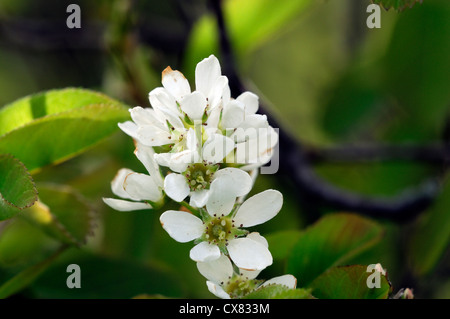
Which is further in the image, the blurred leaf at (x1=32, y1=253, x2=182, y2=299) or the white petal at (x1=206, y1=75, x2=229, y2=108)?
the blurred leaf at (x1=32, y1=253, x2=182, y2=299)

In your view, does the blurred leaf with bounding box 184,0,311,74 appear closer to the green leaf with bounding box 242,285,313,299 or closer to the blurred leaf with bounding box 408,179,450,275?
the blurred leaf with bounding box 408,179,450,275

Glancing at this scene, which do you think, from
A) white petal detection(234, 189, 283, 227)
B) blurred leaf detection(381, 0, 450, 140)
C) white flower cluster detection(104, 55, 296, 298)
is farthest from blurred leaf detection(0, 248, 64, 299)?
blurred leaf detection(381, 0, 450, 140)

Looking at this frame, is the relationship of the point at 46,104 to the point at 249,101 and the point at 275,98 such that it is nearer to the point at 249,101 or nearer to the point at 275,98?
the point at 249,101

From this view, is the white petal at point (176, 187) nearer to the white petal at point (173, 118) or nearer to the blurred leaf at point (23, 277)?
the white petal at point (173, 118)

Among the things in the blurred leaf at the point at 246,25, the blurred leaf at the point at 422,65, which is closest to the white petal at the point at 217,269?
the blurred leaf at the point at 246,25

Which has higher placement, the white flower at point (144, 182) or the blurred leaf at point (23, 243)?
the white flower at point (144, 182)

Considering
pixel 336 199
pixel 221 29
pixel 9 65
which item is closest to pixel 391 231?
Result: pixel 336 199

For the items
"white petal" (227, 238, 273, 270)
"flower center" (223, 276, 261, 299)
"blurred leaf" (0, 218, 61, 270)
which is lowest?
"blurred leaf" (0, 218, 61, 270)

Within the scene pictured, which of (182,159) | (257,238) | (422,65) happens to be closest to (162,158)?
(182,159)

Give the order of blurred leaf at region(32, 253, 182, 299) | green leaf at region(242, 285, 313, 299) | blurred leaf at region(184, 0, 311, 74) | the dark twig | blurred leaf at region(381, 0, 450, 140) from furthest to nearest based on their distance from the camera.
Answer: blurred leaf at region(381, 0, 450, 140) → blurred leaf at region(184, 0, 311, 74) → the dark twig → blurred leaf at region(32, 253, 182, 299) → green leaf at region(242, 285, 313, 299)

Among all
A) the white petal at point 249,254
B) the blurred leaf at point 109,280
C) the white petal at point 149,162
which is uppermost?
the white petal at point 149,162
